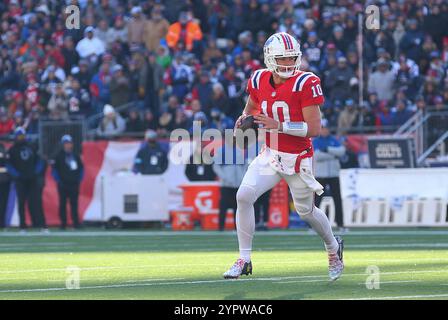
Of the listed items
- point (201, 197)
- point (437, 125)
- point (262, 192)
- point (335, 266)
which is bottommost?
point (201, 197)

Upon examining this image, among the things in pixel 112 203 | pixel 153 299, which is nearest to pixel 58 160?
pixel 112 203

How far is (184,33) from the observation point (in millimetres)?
26375

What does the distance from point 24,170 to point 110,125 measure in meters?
2.61

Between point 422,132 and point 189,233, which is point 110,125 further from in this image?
point 422,132

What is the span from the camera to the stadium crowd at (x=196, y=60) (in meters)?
23.8

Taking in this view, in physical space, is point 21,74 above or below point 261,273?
above

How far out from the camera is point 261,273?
11.2 m

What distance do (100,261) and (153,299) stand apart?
4527 millimetres

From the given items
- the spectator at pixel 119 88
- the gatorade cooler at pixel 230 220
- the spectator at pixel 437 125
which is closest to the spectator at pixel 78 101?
the spectator at pixel 119 88

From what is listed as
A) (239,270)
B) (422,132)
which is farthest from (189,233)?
(239,270)

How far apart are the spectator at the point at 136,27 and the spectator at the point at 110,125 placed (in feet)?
7.73

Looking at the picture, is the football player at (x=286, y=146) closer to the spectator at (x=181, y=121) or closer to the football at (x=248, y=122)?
the football at (x=248, y=122)
